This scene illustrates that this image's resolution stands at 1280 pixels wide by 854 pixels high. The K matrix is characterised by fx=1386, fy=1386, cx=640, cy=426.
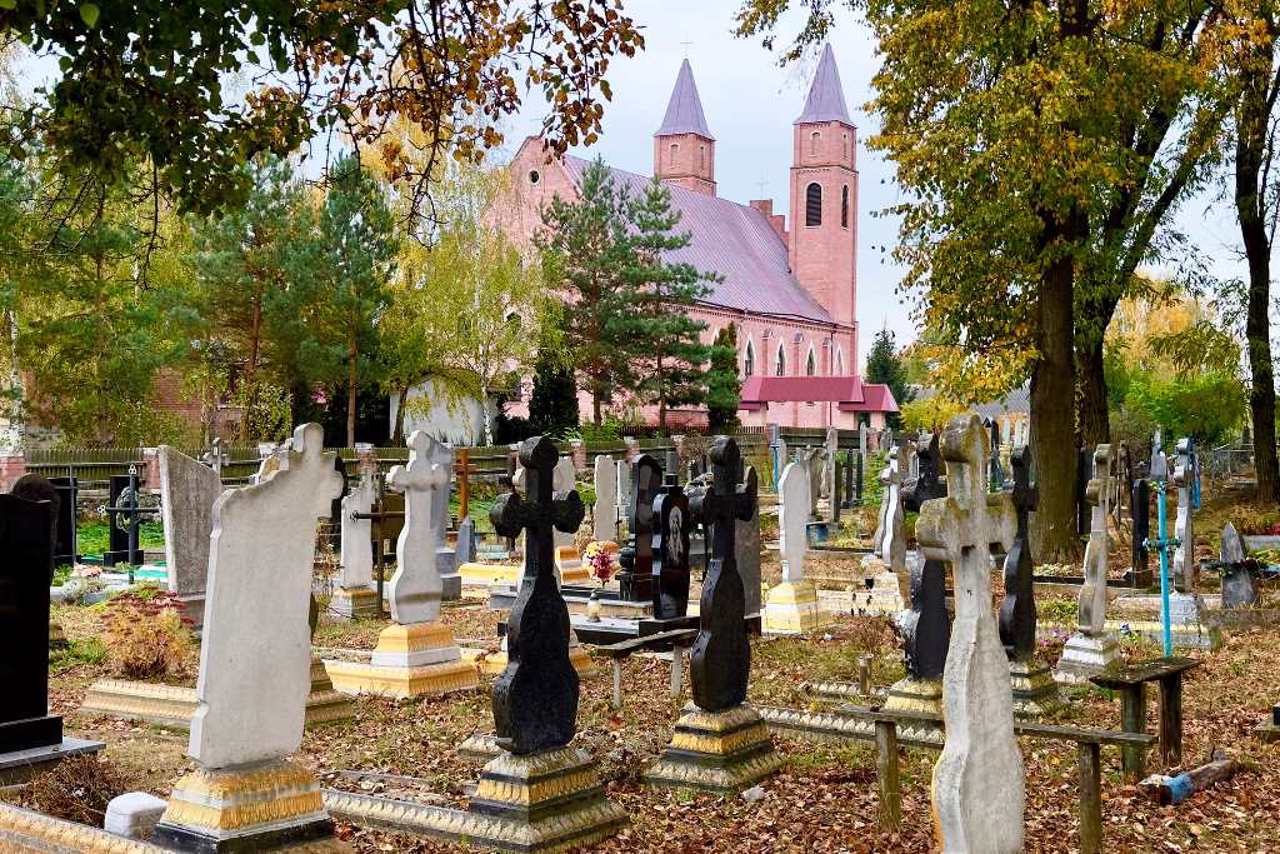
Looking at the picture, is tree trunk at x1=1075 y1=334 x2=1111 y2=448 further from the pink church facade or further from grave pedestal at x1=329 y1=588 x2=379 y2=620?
the pink church facade

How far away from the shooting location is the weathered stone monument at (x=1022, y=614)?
8648 mm

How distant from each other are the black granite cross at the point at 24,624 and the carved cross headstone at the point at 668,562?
19.0 ft

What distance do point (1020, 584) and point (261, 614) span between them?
16.6ft

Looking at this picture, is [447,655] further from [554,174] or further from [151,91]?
[554,174]

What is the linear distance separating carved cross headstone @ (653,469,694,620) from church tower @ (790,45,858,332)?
70.5 m

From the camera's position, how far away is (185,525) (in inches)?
515

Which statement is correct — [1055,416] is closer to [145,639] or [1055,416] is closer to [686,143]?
[145,639]

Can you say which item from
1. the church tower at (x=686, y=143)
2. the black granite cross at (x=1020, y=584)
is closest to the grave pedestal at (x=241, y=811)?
the black granite cross at (x=1020, y=584)

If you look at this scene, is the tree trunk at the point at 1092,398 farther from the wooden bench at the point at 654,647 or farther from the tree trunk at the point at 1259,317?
the wooden bench at the point at 654,647

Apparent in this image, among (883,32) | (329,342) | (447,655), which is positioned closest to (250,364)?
(329,342)

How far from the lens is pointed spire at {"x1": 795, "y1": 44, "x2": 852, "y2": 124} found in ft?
274

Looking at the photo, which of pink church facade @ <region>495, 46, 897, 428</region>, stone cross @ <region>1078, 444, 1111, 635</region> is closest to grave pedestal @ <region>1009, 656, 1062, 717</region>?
stone cross @ <region>1078, 444, 1111, 635</region>

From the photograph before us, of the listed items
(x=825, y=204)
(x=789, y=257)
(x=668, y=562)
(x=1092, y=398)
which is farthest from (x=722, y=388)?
(x=825, y=204)

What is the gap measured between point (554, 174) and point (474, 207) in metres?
22.9
